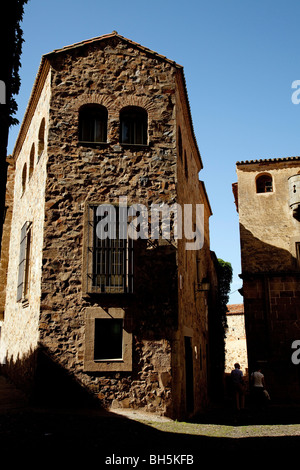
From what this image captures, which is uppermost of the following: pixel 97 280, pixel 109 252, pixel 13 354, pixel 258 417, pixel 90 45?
pixel 90 45

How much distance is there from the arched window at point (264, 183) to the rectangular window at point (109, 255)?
1130 centimetres

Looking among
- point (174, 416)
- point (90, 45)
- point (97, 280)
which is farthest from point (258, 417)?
point (90, 45)

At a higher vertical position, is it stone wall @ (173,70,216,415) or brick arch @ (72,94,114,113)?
brick arch @ (72,94,114,113)

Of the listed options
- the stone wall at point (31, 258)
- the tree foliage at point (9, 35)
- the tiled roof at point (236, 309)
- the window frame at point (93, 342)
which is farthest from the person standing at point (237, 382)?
the tiled roof at point (236, 309)

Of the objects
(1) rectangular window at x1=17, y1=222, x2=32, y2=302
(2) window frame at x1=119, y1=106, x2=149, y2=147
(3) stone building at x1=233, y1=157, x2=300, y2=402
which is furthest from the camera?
(3) stone building at x1=233, y1=157, x2=300, y2=402

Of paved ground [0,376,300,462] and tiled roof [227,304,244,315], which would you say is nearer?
paved ground [0,376,300,462]

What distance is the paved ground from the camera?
624cm

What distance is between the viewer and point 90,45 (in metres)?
11.6

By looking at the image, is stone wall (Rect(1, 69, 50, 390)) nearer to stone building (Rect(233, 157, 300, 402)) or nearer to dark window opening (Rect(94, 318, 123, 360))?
dark window opening (Rect(94, 318, 123, 360))

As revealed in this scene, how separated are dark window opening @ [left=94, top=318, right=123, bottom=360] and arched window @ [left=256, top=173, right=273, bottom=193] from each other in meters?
12.2

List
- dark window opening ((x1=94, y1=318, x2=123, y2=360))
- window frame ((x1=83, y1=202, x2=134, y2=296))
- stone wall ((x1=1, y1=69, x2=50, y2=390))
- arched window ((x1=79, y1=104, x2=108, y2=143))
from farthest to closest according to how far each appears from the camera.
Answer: arched window ((x1=79, y1=104, x2=108, y2=143)) → stone wall ((x1=1, y1=69, x2=50, y2=390)) → window frame ((x1=83, y1=202, x2=134, y2=296)) → dark window opening ((x1=94, y1=318, x2=123, y2=360))

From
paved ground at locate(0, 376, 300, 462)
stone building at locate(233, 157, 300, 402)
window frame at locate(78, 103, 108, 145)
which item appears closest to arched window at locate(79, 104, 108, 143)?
window frame at locate(78, 103, 108, 145)

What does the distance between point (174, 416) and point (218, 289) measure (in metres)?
15.8
